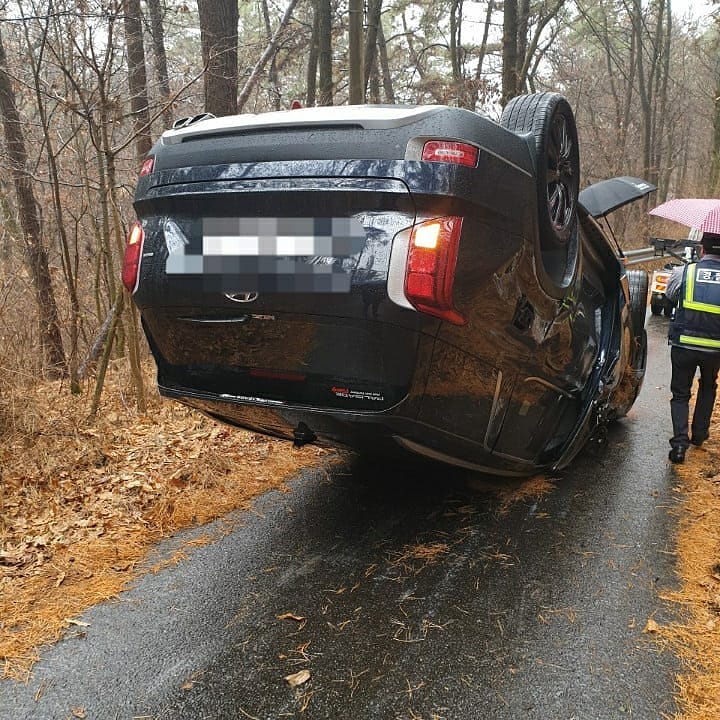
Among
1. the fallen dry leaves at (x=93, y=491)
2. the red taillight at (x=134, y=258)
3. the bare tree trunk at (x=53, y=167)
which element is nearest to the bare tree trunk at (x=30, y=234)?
the bare tree trunk at (x=53, y=167)

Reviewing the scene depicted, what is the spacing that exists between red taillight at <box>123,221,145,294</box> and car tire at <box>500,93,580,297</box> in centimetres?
190

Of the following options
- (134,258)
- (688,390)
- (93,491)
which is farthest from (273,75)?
(134,258)

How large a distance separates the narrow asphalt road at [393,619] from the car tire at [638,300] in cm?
205

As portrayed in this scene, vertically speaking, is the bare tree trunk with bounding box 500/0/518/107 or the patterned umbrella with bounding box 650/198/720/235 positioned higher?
the bare tree trunk with bounding box 500/0/518/107

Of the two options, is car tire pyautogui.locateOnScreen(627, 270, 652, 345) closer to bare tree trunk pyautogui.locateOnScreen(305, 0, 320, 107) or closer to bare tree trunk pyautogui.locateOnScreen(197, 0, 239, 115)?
bare tree trunk pyautogui.locateOnScreen(197, 0, 239, 115)

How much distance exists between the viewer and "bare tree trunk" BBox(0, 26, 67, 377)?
7934mm

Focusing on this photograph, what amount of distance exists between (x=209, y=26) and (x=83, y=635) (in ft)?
22.4

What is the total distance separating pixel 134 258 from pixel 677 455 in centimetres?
408

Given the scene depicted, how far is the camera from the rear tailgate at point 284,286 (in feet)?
8.21

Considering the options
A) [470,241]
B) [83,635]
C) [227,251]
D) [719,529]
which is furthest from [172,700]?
[719,529]

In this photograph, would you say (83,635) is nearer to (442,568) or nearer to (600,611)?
(442,568)

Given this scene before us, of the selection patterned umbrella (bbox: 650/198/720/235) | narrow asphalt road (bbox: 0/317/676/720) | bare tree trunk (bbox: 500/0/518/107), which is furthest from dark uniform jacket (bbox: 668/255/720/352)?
bare tree trunk (bbox: 500/0/518/107)

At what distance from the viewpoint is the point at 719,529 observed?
3.62m

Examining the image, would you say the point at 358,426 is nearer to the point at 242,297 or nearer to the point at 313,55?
the point at 242,297
